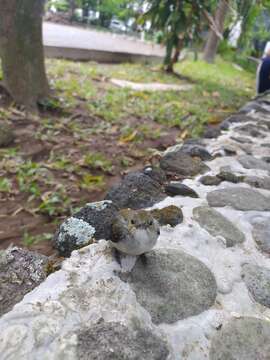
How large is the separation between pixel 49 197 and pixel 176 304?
1.38 m

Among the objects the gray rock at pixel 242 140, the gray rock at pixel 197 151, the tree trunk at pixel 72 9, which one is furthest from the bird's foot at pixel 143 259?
the tree trunk at pixel 72 9

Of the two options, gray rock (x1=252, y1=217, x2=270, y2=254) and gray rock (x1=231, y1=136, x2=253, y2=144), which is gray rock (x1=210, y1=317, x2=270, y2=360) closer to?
gray rock (x1=252, y1=217, x2=270, y2=254)

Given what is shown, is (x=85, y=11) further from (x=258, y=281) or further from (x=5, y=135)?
(x=258, y=281)

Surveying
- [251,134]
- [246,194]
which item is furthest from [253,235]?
[251,134]

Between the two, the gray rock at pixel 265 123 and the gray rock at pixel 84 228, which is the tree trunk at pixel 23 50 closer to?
the gray rock at pixel 265 123

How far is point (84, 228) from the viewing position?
4.50 feet

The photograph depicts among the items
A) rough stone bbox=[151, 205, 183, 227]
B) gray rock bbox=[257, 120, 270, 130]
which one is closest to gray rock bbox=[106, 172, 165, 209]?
rough stone bbox=[151, 205, 183, 227]

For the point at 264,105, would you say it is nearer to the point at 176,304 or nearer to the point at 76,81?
the point at 76,81

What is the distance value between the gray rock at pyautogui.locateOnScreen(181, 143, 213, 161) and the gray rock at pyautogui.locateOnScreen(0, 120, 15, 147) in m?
1.31

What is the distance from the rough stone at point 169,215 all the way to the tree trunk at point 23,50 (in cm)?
239

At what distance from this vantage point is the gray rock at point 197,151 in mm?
2379

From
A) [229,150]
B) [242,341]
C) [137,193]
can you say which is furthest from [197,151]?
[242,341]

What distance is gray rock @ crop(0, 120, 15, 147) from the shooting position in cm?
281

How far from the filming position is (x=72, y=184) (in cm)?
254
